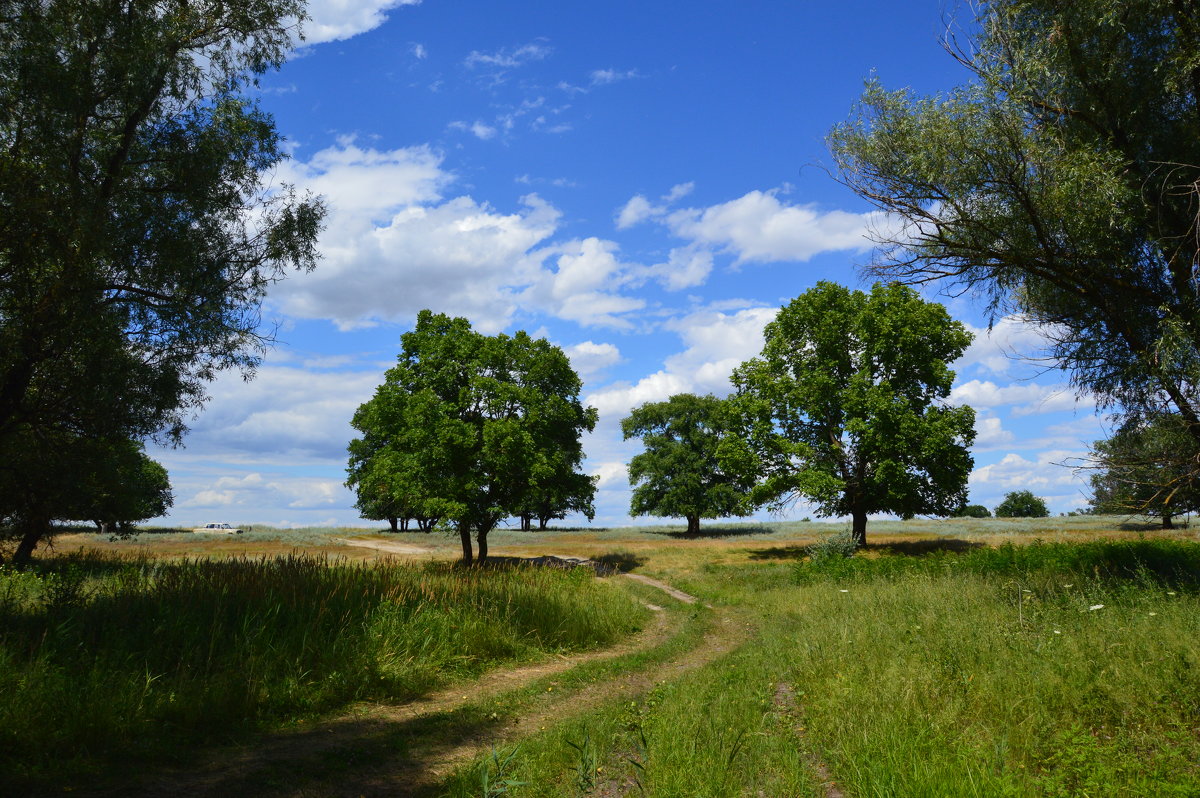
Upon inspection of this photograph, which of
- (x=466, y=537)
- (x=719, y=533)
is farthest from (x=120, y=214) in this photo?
(x=719, y=533)

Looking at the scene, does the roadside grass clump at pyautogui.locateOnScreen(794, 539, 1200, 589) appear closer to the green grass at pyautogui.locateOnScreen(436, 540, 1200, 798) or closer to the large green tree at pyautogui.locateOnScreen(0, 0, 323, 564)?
the green grass at pyautogui.locateOnScreen(436, 540, 1200, 798)

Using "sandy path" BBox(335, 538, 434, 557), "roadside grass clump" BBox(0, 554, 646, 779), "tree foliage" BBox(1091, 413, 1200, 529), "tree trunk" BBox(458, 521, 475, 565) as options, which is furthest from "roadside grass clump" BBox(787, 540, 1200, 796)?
"sandy path" BBox(335, 538, 434, 557)

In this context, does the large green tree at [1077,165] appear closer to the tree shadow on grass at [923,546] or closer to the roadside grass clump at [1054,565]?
the roadside grass clump at [1054,565]

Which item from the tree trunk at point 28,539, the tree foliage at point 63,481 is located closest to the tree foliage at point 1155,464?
the tree foliage at point 63,481

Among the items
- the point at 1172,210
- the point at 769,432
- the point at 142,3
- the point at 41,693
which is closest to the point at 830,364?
the point at 769,432

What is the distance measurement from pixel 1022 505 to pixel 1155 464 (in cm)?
9773

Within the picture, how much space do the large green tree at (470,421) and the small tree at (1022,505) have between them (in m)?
87.3

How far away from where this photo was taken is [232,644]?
366 inches

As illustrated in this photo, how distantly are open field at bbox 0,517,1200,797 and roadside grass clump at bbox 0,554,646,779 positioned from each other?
0.13ft

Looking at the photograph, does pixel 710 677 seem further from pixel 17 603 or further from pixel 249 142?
pixel 249 142

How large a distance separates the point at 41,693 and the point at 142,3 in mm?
11985

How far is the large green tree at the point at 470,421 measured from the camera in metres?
28.1

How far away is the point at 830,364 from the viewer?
106 ft

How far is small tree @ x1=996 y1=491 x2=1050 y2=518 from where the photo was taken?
91625 millimetres
